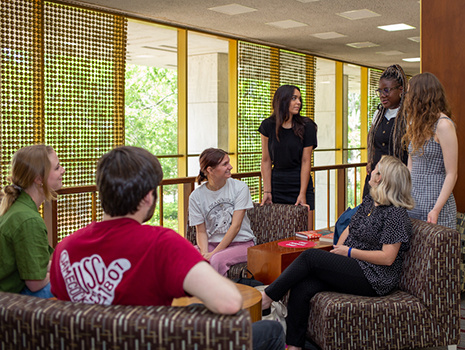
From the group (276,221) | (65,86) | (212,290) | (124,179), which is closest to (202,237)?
(276,221)

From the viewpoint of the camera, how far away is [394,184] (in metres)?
2.82

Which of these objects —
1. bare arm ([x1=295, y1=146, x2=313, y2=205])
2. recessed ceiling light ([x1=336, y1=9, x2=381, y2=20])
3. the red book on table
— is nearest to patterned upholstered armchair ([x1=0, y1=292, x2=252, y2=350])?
the red book on table

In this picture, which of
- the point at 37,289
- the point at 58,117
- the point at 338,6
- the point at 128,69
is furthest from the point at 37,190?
the point at 128,69

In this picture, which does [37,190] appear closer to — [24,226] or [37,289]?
[24,226]

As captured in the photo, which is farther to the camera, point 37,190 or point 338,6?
point 338,6

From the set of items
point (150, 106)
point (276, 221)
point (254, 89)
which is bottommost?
point (276, 221)

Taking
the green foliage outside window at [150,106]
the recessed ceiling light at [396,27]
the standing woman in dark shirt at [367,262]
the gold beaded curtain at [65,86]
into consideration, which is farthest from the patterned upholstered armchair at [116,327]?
the green foliage outside window at [150,106]

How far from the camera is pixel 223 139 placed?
9.16 m

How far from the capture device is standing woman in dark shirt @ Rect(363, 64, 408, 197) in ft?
11.6

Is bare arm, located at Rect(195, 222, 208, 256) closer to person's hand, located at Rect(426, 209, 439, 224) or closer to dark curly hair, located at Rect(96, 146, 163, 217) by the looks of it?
person's hand, located at Rect(426, 209, 439, 224)

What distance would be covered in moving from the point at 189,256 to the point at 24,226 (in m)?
1.01

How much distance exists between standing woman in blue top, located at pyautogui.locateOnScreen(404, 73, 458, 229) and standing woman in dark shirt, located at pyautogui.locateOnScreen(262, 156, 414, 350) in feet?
1.39

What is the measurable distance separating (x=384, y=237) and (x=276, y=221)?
123cm

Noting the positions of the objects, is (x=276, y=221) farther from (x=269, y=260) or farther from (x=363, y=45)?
(x=363, y=45)
